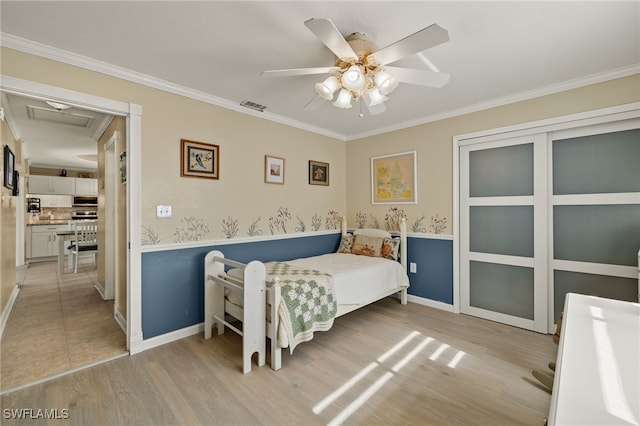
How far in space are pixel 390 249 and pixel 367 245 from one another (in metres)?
0.32

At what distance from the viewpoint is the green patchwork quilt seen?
7.25ft

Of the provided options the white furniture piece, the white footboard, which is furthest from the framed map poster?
the white furniture piece

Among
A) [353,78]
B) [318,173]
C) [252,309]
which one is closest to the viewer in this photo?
[353,78]

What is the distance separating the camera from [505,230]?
10.0 ft

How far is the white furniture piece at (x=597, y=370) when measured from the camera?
0.60 meters

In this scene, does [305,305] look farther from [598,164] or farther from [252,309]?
[598,164]

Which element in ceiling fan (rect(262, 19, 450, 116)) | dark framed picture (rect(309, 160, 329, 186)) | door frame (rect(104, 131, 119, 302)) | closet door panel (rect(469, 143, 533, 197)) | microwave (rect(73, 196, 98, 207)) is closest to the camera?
ceiling fan (rect(262, 19, 450, 116))

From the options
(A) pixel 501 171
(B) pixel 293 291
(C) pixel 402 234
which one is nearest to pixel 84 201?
(B) pixel 293 291

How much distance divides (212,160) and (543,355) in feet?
11.5

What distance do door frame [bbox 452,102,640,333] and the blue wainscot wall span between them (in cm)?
9

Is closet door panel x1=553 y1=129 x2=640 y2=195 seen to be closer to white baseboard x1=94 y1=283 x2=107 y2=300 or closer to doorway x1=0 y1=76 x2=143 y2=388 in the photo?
doorway x1=0 y1=76 x2=143 y2=388

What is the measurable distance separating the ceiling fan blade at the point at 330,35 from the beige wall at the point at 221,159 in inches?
69.4

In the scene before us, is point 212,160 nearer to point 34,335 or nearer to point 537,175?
point 34,335

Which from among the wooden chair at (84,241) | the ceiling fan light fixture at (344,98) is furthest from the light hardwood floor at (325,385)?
the wooden chair at (84,241)
